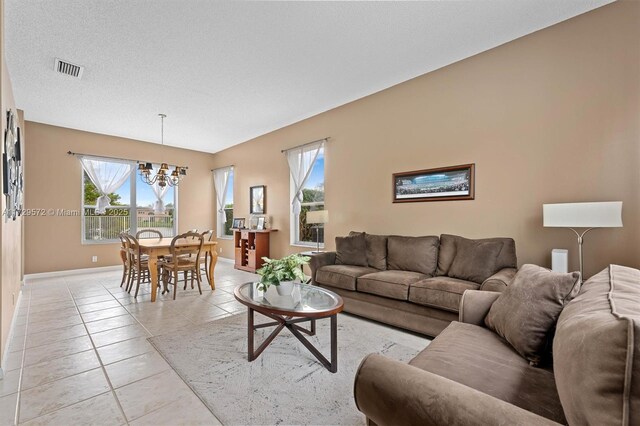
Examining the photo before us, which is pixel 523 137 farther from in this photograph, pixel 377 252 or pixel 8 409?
pixel 8 409

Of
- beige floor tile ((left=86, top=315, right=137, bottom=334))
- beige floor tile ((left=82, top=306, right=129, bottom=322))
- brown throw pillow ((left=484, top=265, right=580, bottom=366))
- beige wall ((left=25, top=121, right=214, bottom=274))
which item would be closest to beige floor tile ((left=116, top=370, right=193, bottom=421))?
beige floor tile ((left=86, top=315, right=137, bottom=334))

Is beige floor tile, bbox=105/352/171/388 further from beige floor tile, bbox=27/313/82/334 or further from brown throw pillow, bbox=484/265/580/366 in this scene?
brown throw pillow, bbox=484/265/580/366

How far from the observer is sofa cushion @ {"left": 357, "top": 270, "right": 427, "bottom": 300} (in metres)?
2.99

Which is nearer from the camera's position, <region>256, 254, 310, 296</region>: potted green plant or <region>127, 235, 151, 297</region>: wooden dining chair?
<region>256, 254, 310, 296</region>: potted green plant

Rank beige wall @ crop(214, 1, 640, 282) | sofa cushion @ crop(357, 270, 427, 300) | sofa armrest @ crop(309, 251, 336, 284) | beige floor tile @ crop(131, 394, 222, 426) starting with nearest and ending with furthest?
beige floor tile @ crop(131, 394, 222, 426)
beige wall @ crop(214, 1, 640, 282)
sofa cushion @ crop(357, 270, 427, 300)
sofa armrest @ crop(309, 251, 336, 284)

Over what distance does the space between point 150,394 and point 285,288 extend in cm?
118

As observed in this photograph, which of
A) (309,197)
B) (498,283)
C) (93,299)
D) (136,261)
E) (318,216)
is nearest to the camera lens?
(498,283)

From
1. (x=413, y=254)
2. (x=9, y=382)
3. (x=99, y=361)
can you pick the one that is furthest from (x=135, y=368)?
(x=413, y=254)

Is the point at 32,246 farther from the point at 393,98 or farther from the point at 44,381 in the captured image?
the point at 393,98

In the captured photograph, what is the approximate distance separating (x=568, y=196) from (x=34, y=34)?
17.8 feet

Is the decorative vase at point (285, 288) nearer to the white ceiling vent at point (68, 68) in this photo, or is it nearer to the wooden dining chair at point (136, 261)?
the wooden dining chair at point (136, 261)

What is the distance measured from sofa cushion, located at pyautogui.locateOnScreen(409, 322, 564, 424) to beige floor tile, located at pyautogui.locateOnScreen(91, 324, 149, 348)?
9.12ft


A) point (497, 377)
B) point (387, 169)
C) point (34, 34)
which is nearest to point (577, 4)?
point (387, 169)

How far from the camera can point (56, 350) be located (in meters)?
2.64
